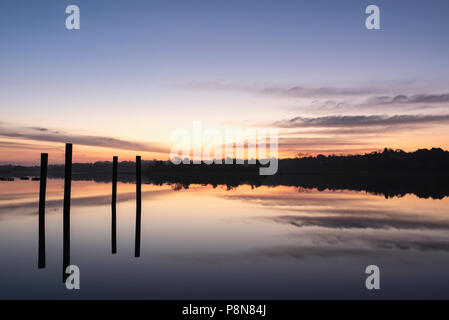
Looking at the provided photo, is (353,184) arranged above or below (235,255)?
above

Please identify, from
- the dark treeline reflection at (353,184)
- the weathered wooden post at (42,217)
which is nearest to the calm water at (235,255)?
the weathered wooden post at (42,217)

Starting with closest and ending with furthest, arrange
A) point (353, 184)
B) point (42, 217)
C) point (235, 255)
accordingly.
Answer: point (42, 217) → point (235, 255) → point (353, 184)

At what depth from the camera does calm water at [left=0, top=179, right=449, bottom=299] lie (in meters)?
11.4

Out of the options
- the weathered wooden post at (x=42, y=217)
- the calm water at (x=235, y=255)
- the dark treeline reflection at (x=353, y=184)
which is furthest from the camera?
the dark treeline reflection at (x=353, y=184)

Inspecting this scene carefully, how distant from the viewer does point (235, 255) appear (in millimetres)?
15445

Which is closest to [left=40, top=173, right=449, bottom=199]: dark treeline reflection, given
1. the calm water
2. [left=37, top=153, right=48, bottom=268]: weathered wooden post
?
the calm water

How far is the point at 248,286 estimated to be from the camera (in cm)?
1150

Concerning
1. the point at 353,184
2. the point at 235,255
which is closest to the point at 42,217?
the point at 235,255

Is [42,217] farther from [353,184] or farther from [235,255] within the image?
[353,184]

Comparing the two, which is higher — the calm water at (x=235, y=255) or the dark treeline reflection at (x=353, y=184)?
the dark treeline reflection at (x=353, y=184)

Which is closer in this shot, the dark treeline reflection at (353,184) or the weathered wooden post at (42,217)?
the weathered wooden post at (42,217)

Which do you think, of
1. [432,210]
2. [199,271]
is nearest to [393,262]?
[199,271]

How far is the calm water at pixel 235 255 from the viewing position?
1143 cm

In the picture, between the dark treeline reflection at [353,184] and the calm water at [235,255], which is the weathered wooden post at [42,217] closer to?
the calm water at [235,255]
